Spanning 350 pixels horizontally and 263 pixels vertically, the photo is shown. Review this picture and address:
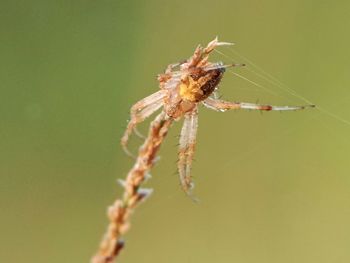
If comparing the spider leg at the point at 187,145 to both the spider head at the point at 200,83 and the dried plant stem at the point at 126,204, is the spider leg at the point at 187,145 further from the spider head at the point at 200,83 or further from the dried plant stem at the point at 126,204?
the dried plant stem at the point at 126,204

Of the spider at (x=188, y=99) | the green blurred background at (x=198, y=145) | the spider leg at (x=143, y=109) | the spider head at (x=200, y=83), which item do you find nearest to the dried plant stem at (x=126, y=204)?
the spider at (x=188, y=99)

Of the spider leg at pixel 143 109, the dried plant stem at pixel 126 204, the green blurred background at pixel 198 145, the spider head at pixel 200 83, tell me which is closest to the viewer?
the dried plant stem at pixel 126 204

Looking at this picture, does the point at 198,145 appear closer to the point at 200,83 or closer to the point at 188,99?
the point at 188,99

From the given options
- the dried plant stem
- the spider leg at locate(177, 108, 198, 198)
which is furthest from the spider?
the dried plant stem

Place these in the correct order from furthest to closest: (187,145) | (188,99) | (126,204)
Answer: (187,145), (188,99), (126,204)

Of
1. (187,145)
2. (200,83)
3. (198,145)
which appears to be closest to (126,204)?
(200,83)

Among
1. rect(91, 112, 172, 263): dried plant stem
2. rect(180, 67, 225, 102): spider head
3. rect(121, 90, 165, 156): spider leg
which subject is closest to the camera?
rect(91, 112, 172, 263): dried plant stem

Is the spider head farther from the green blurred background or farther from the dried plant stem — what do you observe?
the green blurred background
